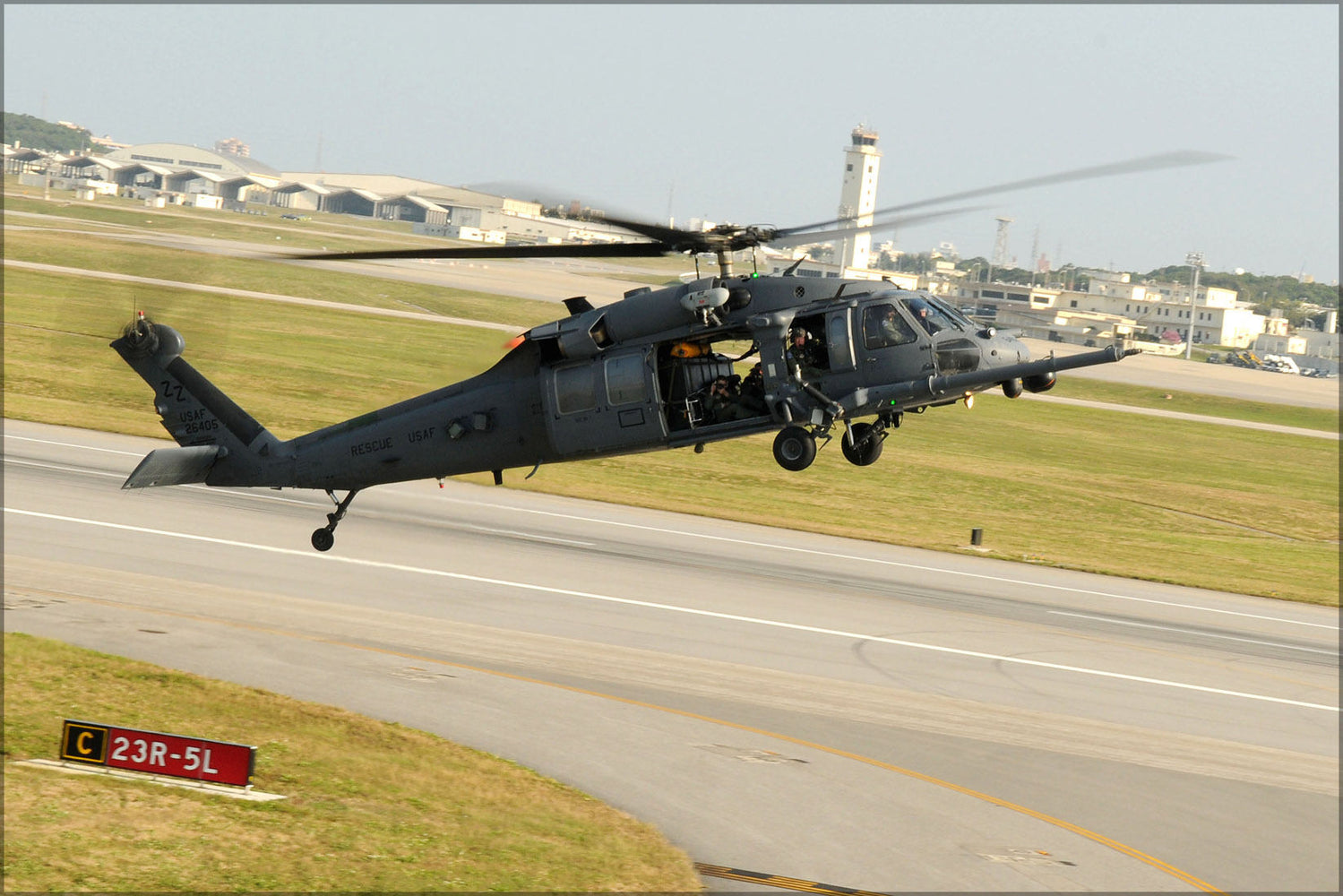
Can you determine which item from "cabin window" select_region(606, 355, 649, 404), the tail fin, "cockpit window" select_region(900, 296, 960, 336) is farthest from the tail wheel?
the tail fin

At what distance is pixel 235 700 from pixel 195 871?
23.4 ft

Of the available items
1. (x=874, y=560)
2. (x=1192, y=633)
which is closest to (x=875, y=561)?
(x=874, y=560)

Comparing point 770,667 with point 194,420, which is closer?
point 194,420

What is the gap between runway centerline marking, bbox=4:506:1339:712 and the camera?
31.0m

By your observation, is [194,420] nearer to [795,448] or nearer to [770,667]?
[795,448]

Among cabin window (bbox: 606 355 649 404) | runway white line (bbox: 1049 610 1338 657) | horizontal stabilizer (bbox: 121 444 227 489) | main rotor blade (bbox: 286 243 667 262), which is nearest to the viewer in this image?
main rotor blade (bbox: 286 243 667 262)

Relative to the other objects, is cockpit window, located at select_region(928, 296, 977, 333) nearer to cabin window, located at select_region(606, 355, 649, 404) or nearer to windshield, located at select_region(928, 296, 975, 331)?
windshield, located at select_region(928, 296, 975, 331)

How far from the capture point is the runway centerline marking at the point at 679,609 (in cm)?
3097

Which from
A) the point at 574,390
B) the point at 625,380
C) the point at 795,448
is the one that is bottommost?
the point at 795,448

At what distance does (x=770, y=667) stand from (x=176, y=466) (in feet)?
45.0

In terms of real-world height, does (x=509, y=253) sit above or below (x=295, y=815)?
above

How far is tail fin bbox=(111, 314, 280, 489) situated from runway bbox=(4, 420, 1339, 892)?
550 cm

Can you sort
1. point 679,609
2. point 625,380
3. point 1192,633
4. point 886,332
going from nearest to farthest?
1. point 886,332
2. point 625,380
3. point 679,609
4. point 1192,633

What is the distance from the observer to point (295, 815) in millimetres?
19094
